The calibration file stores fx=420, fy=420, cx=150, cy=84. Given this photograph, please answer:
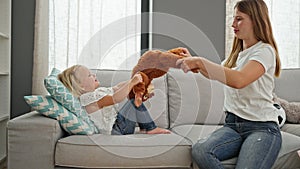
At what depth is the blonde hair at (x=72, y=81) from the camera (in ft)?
7.79

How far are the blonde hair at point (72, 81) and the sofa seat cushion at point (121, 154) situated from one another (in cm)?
34

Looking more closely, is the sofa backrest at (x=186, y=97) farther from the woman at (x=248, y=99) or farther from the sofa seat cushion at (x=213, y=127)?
the woman at (x=248, y=99)

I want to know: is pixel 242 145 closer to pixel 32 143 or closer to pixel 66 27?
pixel 32 143

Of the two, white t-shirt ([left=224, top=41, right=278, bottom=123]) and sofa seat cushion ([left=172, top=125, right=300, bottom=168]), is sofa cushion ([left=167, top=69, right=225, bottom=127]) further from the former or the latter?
white t-shirt ([left=224, top=41, right=278, bottom=123])

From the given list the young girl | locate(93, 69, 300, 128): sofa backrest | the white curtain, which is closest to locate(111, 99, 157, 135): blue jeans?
the young girl

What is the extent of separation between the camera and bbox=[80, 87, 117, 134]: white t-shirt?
2305 millimetres

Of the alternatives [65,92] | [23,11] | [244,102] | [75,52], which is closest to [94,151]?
[65,92]

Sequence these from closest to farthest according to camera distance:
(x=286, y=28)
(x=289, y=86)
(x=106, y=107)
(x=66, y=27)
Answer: (x=106, y=107), (x=289, y=86), (x=66, y=27), (x=286, y=28)

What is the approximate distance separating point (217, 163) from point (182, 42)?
72.5 inches

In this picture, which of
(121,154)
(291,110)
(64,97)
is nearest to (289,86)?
(291,110)

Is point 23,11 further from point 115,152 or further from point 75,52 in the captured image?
point 115,152

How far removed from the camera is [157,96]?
269 cm

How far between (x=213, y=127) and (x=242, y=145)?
0.69 m

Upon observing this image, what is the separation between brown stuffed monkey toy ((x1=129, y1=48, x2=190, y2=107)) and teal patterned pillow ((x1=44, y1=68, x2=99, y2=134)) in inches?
11.4
